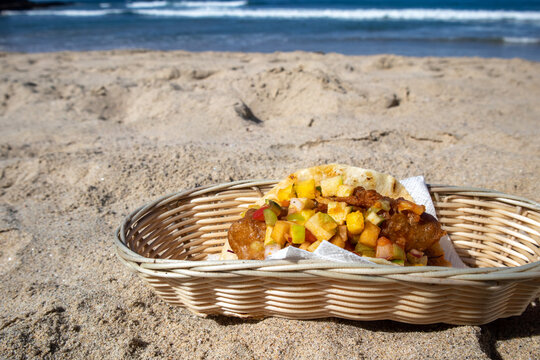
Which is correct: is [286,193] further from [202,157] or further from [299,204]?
[202,157]

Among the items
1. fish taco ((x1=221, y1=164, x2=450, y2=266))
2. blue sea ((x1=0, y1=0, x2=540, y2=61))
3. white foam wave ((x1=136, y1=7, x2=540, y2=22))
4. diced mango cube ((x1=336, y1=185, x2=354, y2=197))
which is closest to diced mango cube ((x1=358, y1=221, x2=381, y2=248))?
fish taco ((x1=221, y1=164, x2=450, y2=266))

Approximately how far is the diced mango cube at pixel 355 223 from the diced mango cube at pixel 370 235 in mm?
21

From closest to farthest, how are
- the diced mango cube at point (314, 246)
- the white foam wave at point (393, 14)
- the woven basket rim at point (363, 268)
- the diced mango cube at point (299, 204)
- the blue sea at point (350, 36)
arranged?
the woven basket rim at point (363, 268)
the diced mango cube at point (314, 246)
the diced mango cube at point (299, 204)
the blue sea at point (350, 36)
the white foam wave at point (393, 14)

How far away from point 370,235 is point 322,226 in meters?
0.17

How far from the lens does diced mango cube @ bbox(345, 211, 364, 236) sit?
4.81ft

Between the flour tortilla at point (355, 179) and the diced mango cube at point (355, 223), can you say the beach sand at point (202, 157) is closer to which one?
the diced mango cube at point (355, 223)

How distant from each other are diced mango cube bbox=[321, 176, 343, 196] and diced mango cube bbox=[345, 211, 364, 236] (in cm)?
24

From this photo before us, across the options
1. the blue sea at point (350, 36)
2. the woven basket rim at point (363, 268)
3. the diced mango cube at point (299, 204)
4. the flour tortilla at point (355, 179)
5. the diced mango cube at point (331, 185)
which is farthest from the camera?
the blue sea at point (350, 36)

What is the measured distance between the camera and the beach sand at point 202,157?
1509 millimetres

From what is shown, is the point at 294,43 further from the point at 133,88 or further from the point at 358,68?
the point at 133,88

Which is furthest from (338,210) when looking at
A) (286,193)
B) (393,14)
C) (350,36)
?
(393,14)

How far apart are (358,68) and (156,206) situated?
485 centimetres

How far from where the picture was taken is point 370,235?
4.78ft

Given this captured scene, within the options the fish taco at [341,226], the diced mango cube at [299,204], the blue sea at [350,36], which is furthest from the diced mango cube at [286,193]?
the blue sea at [350,36]
